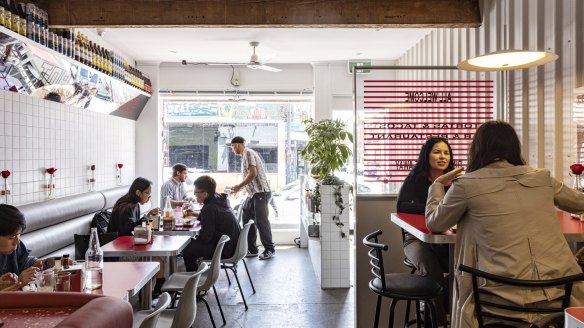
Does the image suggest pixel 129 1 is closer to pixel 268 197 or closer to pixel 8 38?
pixel 8 38

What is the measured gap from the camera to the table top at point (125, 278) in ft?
7.66

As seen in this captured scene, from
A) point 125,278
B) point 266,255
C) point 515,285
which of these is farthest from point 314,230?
point 515,285

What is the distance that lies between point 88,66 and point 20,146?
124cm

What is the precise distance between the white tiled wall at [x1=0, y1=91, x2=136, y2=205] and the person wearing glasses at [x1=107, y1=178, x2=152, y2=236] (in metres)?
0.80

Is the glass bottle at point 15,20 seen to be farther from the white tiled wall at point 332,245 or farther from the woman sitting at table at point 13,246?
the white tiled wall at point 332,245

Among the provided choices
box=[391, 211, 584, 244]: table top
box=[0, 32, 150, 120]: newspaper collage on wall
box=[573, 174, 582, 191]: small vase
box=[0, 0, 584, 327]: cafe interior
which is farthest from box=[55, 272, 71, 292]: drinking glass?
box=[573, 174, 582, 191]: small vase

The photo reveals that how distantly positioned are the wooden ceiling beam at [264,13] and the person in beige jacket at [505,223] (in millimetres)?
2501

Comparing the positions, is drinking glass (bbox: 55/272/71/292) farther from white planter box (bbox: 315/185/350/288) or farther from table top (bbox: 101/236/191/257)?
white planter box (bbox: 315/185/350/288)

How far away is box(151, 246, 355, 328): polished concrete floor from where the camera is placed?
4250 millimetres

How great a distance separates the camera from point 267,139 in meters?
8.46

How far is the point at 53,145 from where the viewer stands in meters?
4.85

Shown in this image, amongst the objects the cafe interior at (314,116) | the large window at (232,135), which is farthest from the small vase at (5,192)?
the large window at (232,135)

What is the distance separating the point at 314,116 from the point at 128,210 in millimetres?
4012

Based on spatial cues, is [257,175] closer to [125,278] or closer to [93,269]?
[125,278]
